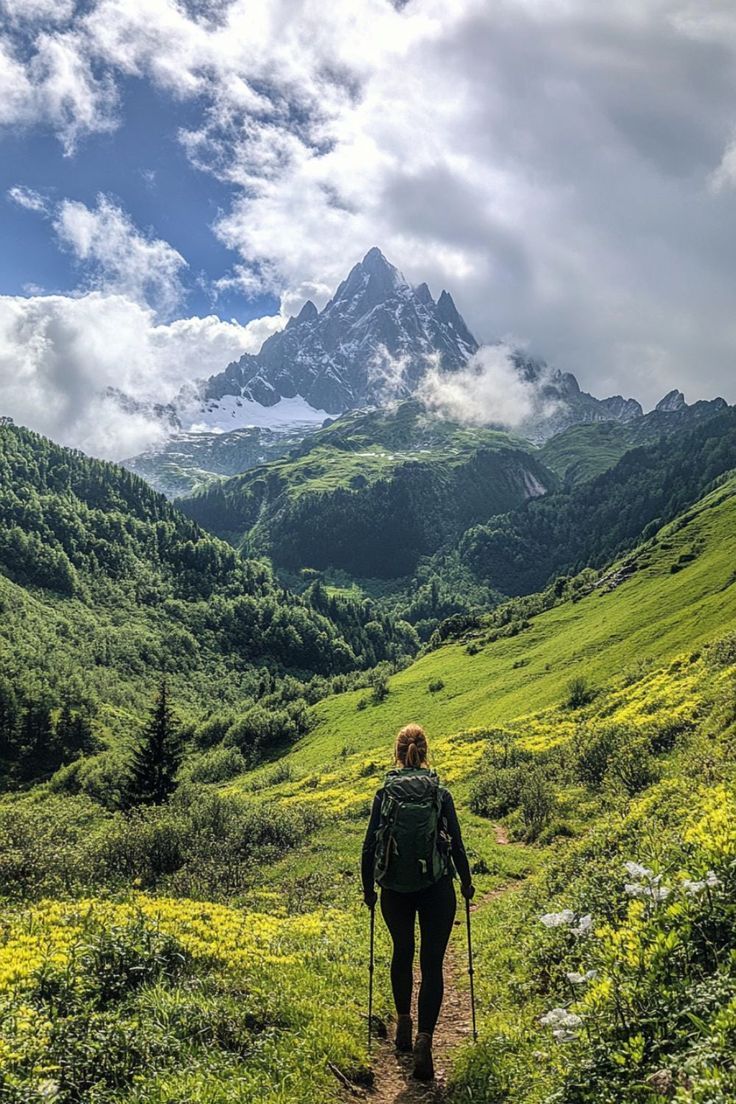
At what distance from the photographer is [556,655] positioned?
83562 millimetres

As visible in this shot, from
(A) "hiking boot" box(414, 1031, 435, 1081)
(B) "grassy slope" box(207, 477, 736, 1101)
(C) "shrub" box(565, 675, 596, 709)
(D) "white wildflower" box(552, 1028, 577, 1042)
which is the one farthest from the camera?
(C) "shrub" box(565, 675, 596, 709)

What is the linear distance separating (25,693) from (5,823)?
120 m

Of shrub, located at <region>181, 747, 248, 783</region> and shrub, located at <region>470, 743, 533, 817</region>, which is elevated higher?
shrub, located at <region>470, 743, 533, 817</region>

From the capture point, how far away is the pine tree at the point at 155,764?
179 ft

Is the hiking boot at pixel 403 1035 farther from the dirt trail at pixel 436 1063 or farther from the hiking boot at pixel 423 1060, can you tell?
the hiking boot at pixel 423 1060

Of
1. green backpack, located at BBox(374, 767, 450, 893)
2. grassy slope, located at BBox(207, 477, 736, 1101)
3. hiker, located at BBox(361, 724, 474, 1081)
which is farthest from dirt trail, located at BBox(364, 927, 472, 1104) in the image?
green backpack, located at BBox(374, 767, 450, 893)

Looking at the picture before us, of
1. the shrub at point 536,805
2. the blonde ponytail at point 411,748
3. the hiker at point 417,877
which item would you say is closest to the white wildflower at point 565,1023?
the hiker at point 417,877

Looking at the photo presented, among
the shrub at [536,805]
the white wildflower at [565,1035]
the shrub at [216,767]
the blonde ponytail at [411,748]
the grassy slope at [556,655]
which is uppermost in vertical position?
the blonde ponytail at [411,748]

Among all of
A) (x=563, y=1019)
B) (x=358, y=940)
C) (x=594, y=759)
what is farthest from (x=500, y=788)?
(x=563, y=1019)

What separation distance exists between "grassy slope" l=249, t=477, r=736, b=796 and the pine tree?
38.2 ft

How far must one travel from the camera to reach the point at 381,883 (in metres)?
9.05

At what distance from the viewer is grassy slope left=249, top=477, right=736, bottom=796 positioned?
209ft

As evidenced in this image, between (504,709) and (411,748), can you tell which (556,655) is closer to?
(504,709)

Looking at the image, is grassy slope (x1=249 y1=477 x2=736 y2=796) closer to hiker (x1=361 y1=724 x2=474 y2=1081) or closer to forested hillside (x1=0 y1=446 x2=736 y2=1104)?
forested hillside (x1=0 y1=446 x2=736 y2=1104)
